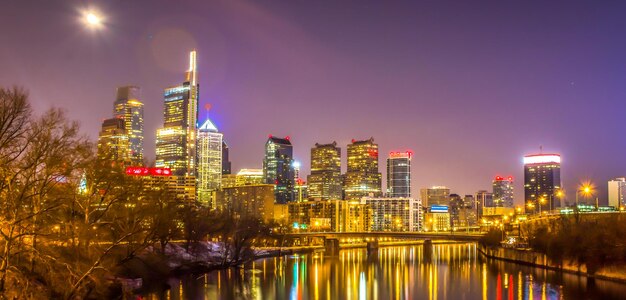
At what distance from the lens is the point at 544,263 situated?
9044cm

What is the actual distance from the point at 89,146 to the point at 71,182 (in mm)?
2613

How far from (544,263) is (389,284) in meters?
30.6

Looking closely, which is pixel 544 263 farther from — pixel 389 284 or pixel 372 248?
pixel 372 248

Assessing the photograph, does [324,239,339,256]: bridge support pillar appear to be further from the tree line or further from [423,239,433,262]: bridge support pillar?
the tree line

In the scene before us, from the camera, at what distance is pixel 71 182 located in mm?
40500

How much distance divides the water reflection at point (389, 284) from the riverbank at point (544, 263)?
2116 millimetres

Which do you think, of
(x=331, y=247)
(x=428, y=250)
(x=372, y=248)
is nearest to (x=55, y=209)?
(x=331, y=247)

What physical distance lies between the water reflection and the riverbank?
212 cm

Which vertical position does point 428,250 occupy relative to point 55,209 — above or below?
below

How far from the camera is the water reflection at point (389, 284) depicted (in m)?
60.2

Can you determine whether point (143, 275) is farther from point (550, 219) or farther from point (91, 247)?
point (550, 219)

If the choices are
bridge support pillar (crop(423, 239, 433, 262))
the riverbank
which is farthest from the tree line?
bridge support pillar (crop(423, 239, 433, 262))

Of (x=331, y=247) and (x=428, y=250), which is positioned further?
(x=331, y=247)

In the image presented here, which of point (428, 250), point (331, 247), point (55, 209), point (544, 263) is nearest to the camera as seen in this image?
point (55, 209)
